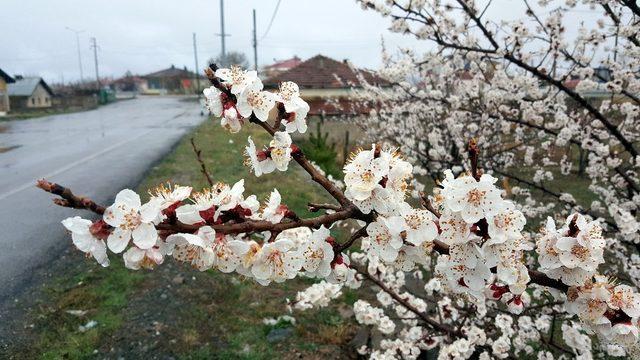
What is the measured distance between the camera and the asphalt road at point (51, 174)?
221 inches

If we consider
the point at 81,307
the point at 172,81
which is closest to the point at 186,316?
the point at 81,307

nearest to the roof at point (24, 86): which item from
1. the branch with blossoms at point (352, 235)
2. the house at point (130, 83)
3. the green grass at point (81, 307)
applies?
the green grass at point (81, 307)

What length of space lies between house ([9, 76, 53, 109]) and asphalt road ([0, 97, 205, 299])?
31.1 meters

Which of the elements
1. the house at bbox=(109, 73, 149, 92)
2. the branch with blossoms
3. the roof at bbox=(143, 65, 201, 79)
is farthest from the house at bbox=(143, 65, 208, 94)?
the branch with blossoms

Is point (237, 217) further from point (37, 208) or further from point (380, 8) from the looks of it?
point (37, 208)

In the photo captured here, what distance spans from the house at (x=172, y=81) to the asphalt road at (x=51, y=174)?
213ft

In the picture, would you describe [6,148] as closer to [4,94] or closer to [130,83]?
[4,94]

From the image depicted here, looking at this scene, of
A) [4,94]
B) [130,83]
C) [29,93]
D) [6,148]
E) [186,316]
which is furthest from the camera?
[130,83]

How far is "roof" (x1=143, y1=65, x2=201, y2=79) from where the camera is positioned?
96.1 m

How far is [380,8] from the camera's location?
467 centimetres

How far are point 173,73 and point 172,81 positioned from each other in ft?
32.5

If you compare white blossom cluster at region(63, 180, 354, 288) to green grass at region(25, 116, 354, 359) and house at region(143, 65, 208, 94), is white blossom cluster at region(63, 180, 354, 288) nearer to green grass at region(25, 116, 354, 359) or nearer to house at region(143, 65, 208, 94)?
green grass at region(25, 116, 354, 359)

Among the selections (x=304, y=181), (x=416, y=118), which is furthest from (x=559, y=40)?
(x=304, y=181)

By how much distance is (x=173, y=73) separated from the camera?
335 ft
